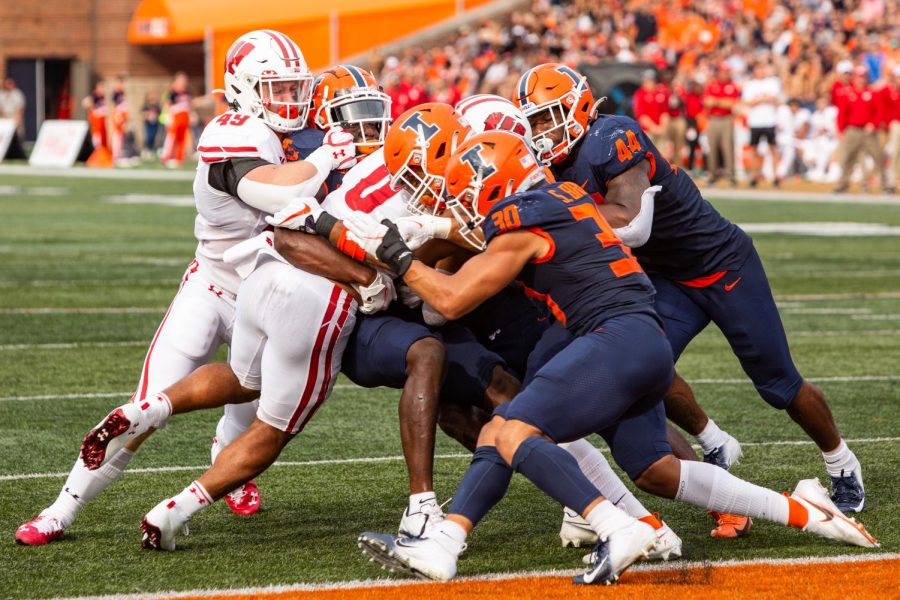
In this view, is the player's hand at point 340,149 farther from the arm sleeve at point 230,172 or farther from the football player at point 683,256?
the football player at point 683,256

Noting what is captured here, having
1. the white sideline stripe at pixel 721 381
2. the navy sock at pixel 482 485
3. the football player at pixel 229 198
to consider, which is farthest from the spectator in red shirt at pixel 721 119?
the navy sock at pixel 482 485

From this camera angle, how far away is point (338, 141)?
5.31 m

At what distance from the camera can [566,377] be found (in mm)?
4395

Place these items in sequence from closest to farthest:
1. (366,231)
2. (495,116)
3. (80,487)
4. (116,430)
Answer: (366,231), (116,430), (80,487), (495,116)

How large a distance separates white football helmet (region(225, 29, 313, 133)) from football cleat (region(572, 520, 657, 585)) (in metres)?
2.11

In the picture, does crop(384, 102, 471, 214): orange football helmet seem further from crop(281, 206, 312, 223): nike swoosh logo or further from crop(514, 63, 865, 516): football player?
crop(514, 63, 865, 516): football player

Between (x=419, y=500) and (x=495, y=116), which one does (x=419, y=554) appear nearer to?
(x=419, y=500)

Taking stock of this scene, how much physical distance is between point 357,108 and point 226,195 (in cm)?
58

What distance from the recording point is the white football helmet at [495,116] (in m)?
5.18

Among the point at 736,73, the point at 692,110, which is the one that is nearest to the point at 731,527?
the point at 692,110

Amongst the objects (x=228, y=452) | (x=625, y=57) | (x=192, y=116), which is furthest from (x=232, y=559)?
(x=192, y=116)

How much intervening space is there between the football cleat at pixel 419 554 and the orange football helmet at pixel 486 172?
101 centimetres

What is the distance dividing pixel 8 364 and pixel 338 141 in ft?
13.9

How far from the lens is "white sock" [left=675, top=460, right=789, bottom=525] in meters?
4.72
